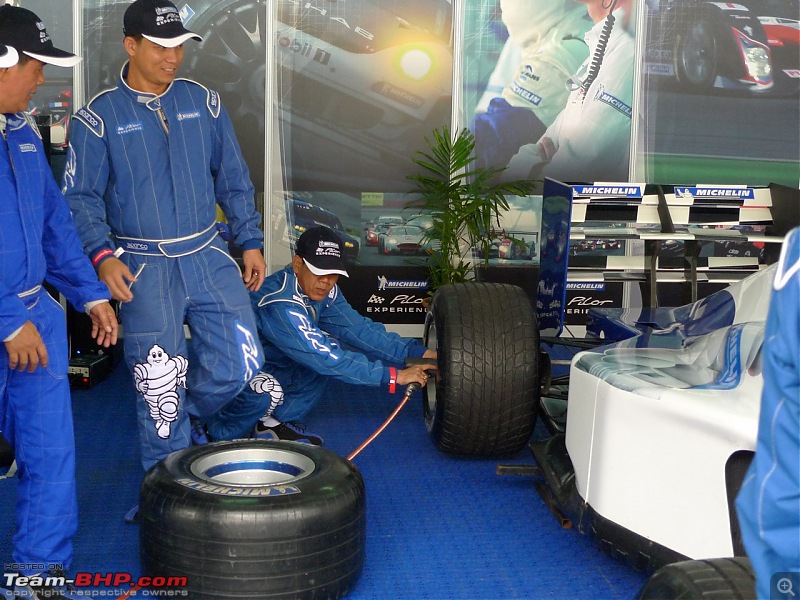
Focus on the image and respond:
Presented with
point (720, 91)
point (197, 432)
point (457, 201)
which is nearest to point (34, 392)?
point (197, 432)

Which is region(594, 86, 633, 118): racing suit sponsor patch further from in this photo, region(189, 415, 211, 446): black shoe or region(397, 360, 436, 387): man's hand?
region(189, 415, 211, 446): black shoe

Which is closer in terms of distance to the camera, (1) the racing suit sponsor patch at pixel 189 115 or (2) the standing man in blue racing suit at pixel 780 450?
(2) the standing man in blue racing suit at pixel 780 450

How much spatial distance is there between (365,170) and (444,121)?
66 centimetres

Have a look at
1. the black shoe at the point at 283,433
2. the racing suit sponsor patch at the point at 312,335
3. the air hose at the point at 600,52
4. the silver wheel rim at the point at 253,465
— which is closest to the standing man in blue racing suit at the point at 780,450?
the silver wheel rim at the point at 253,465

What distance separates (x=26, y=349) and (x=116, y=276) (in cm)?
73

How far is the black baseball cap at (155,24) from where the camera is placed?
332cm

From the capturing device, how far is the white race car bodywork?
2467 millimetres

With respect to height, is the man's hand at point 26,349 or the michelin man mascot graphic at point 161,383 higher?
the man's hand at point 26,349

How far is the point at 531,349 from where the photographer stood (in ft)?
12.4

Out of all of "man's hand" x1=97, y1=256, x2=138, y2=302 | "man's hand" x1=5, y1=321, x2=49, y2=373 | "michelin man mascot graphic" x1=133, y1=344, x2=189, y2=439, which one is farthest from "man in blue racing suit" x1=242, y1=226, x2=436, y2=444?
"man's hand" x1=5, y1=321, x2=49, y2=373

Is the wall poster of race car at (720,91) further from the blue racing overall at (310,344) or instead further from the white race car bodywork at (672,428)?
the white race car bodywork at (672,428)

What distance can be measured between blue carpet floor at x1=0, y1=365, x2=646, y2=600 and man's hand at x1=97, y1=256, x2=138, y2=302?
80 cm

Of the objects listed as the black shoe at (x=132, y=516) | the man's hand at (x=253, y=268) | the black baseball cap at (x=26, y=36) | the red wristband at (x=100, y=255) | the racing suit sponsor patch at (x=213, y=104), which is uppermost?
the black baseball cap at (x=26, y=36)

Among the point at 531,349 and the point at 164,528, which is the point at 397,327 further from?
the point at 164,528
